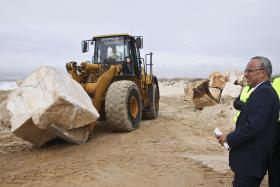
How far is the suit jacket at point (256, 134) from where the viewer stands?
3.30 m

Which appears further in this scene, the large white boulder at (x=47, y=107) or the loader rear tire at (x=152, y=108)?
the loader rear tire at (x=152, y=108)

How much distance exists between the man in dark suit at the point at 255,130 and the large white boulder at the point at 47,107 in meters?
3.63

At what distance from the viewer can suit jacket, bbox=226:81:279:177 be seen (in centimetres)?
330

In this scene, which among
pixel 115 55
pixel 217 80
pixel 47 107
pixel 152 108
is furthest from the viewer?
pixel 217 80

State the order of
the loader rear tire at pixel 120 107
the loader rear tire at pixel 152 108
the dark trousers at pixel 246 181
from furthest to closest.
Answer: the loader rear tire at pixel 152 108, the loader rear tire at pixel 120 107, the dark trousers at pixel 246 181

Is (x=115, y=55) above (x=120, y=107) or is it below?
above

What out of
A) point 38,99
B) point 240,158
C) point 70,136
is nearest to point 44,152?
point 70,136

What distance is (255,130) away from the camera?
3.29 metres

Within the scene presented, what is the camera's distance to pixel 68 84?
698 cm

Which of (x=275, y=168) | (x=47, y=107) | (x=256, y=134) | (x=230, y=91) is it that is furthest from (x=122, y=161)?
(x=230, y=91)

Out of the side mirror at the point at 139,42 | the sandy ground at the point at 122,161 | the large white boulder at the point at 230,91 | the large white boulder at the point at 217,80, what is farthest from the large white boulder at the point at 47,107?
the large white boulder at the point at 217,80

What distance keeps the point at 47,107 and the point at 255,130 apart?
391 cm

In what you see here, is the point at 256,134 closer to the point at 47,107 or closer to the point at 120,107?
the point at 47,107

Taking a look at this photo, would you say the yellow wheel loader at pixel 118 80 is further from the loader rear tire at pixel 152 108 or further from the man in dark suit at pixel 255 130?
the man in dark suit at pixel 255 130
